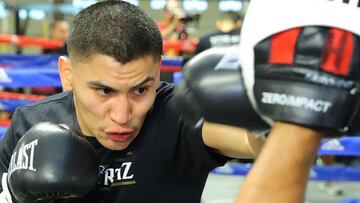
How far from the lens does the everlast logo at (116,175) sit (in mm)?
1120

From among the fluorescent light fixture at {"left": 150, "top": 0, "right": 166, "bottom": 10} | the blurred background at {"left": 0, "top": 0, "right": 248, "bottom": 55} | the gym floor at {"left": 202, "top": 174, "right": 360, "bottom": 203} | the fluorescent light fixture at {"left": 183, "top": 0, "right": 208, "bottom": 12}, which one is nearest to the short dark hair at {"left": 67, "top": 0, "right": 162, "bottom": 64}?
the gym floor at {"left": 202, "top": 174, "right": 360, "bottom": 203}

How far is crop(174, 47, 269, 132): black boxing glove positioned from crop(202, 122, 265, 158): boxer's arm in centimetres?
13

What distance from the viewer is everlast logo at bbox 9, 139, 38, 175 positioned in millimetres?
963

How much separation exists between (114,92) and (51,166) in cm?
18

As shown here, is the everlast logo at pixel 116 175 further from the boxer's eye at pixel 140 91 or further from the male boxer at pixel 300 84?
the male boxer at pixel 300 84

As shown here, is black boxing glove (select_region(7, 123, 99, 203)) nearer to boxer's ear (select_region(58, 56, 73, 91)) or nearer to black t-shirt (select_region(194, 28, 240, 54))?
boxer's ear (select_region(58, 56, 73, 91))

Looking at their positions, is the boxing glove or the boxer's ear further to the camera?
the boxer's ear

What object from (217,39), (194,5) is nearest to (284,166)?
(217,39)

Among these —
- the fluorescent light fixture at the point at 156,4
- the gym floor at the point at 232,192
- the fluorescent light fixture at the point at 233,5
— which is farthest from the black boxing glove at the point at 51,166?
the fluorescent light fixture at the point at 156,4

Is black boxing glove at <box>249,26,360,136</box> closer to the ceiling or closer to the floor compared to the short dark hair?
closer to the ceiling

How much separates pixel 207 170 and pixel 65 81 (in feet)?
1.21

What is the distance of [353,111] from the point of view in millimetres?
560

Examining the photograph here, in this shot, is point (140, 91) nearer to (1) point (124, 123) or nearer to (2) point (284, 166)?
(1) point (124, 123)

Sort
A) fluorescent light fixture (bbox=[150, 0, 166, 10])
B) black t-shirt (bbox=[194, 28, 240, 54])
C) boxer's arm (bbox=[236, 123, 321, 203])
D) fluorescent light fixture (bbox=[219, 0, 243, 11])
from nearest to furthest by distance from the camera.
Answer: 1. boxer's arm (bbox=[236, 123, 321, 203])
2. black t-shirt (bbox=[194, 28, 240, 54])
3. fluorescent light fixture (bbox=[219, 0, 243, 11])
4. fluorescent light fixture (bbox=[150, 0, 166, 10])
